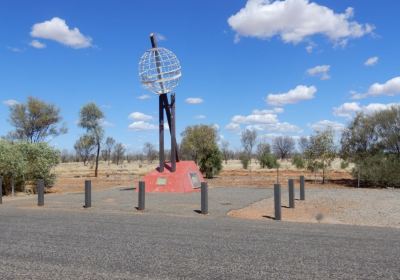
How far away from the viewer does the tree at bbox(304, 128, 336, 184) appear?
3344cm

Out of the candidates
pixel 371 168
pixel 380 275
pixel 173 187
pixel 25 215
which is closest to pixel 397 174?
pixel 371 168

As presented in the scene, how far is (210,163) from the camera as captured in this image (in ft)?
138

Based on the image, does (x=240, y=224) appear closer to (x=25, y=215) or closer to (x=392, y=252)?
(x=392, y=252)

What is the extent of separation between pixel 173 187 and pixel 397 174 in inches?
524

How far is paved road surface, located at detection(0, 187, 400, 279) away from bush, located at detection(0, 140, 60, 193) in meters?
10.7

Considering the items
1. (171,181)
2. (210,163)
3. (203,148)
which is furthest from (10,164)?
(203,148)

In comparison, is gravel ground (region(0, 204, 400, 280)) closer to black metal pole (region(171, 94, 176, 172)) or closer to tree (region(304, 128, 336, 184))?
black metal pole (region(171, 94, 176, 172))

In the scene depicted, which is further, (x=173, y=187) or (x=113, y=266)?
(x=173, y=187)

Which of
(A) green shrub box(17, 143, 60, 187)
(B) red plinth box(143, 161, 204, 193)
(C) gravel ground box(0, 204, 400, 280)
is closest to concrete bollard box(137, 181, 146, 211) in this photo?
(C) gravel ground box(0, 204, 400, 280)

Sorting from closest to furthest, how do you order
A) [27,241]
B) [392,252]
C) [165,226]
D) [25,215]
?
[392,252], [27,241], [165,226], [25,215]

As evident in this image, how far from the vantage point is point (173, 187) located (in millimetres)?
23812

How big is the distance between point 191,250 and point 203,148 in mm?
35794

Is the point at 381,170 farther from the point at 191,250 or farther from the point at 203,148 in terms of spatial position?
the point at 191,250

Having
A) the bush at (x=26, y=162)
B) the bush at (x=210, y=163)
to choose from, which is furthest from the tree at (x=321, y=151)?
the bush at (x=26, y=162)
